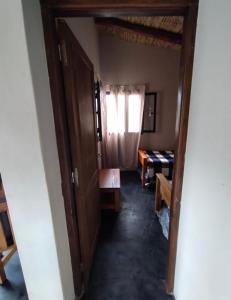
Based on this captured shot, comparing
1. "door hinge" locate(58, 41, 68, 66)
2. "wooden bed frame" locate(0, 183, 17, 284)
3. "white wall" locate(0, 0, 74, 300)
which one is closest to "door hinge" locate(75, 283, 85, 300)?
"white wall" locate(0, 0, 74, 300)

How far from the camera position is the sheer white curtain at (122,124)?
366 cm

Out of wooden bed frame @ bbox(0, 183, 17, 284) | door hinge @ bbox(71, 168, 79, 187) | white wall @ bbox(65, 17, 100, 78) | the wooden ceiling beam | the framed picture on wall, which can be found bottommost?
wooden bed frame @ bbox(0, 183, 17, 284)

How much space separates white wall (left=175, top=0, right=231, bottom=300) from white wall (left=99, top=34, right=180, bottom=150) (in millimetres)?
2989

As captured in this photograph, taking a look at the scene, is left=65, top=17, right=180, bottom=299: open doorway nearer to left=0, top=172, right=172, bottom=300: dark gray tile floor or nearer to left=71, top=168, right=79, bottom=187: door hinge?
left=0, top=172, right=172, bottom=300: dark gray tile floor

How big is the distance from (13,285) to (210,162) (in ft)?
6.30

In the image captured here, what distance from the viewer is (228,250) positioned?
66 cm

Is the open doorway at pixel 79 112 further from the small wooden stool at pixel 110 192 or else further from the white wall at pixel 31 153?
the small wooden stool at pixel 110 192

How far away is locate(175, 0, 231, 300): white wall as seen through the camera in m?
0.67

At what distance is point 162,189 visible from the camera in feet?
6.94

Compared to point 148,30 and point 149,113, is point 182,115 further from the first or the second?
point 149,113

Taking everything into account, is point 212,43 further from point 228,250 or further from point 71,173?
point 71,173

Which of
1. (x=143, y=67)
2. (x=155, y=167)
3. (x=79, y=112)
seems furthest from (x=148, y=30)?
(x=79, y=112)

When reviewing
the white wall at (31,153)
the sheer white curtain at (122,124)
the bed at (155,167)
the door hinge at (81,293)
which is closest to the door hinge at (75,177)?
the white wall at (31,153)

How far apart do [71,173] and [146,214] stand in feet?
5.52
